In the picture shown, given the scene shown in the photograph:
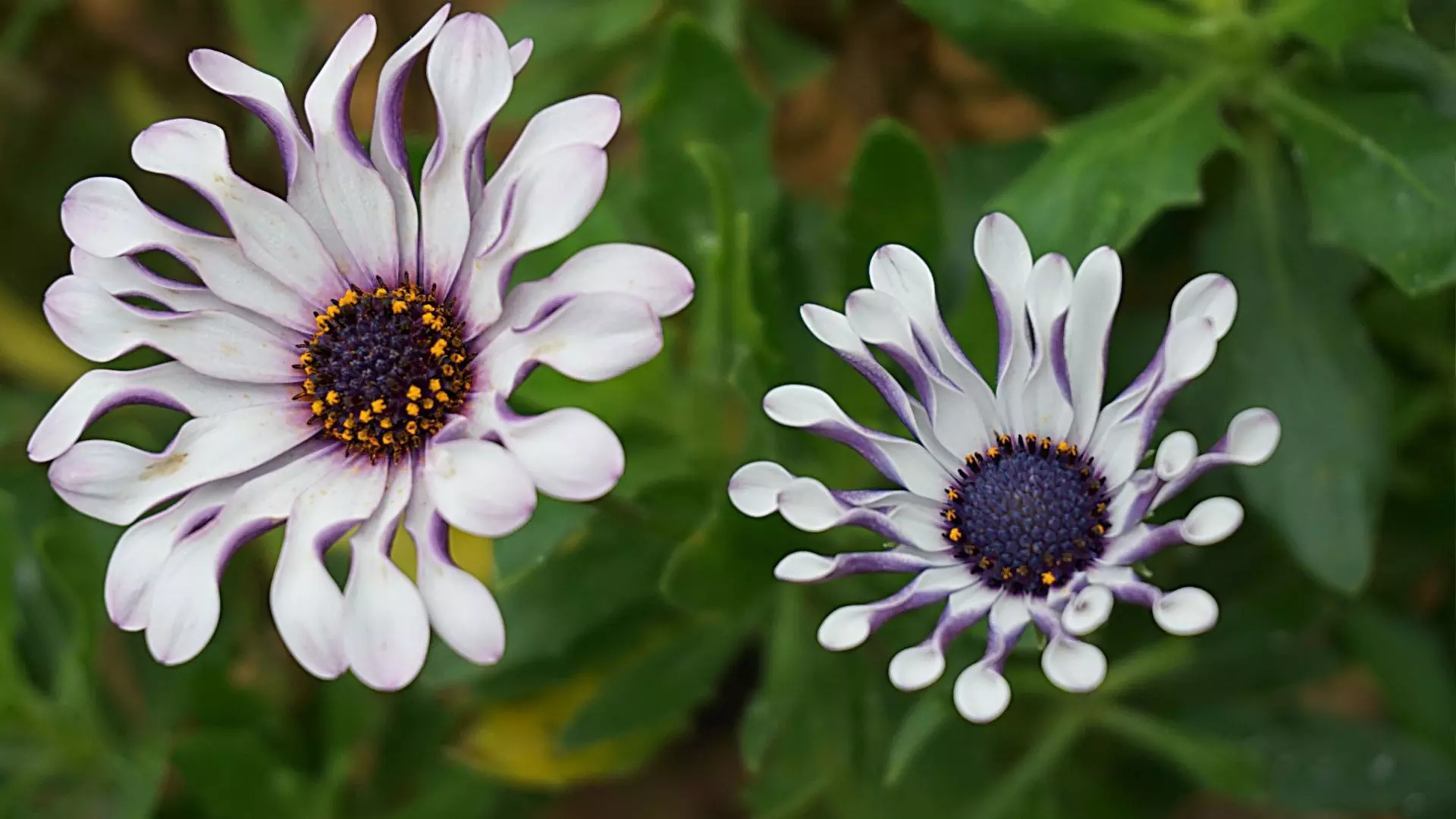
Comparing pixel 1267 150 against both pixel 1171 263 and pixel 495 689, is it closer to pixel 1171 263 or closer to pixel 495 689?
pixel 1171 263

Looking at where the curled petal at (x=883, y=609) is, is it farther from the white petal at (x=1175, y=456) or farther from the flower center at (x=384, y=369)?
the flower center at (x=384, y=369)

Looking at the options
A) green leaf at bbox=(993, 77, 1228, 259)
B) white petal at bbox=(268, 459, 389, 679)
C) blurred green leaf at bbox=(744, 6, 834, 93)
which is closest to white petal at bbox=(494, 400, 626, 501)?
white petal at bbox=(268, 459, 389, 679)

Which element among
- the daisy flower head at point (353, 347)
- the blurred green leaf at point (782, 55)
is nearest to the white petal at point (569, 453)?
the daisy flower head at point (353, 347)

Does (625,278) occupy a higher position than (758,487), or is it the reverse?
(625,278)

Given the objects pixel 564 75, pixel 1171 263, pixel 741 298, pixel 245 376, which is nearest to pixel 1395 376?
pixel 1171 263

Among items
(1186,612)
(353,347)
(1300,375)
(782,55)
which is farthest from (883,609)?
(782,55)

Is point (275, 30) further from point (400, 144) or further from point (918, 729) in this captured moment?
point (918, 729)

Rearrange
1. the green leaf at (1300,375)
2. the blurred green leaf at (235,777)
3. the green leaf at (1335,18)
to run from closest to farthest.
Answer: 1. the green leaf at (1335,18)
2. the green leaf at (1300,375)
3. the blurred green leaf at (235,777)

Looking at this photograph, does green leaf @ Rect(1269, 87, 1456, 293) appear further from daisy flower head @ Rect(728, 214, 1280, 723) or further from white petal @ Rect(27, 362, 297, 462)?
white petal @ Rect(27, 362, 297, 462)
